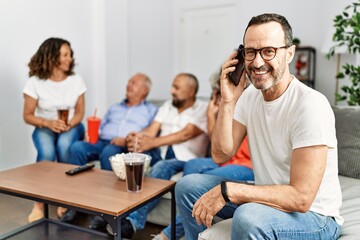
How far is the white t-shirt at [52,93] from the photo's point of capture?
8.69 feet

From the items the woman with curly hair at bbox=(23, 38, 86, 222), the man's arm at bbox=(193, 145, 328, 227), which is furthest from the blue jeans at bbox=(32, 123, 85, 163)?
the man's arm at bbox=(193, 145, 328, 227)

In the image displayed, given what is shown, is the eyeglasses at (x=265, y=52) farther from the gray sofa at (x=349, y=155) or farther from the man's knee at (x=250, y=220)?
the gray sofa at (x=349, y=155)

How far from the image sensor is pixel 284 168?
4.49 ft

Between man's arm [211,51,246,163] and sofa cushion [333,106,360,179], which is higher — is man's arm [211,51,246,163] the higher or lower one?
the higher one

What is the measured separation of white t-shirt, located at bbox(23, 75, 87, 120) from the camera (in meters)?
2.65

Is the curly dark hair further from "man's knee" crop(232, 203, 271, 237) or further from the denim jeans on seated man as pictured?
"man's knee" crop(232, 203, 271, 237)

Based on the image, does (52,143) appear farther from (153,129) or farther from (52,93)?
(153,129)

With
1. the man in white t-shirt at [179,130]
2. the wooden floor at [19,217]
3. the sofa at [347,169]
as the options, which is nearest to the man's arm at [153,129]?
the man in white t-shirt at [179,130]

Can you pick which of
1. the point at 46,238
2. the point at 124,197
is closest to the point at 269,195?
the point at 124,197

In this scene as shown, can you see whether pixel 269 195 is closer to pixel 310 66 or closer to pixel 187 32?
pixel 310 66

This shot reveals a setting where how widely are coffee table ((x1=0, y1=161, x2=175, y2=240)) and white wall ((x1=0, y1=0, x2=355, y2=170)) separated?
1008 mm

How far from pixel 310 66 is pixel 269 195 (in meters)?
2.86

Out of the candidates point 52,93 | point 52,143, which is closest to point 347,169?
point 52,143

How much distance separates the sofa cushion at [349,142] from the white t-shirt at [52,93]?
1.87m
